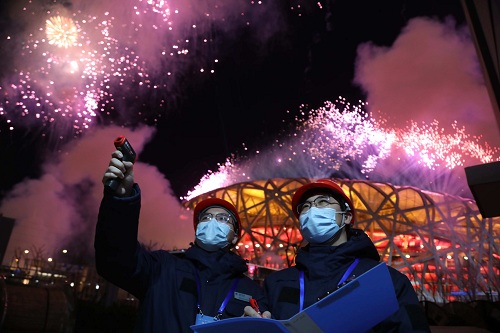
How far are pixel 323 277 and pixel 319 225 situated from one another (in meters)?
0.47

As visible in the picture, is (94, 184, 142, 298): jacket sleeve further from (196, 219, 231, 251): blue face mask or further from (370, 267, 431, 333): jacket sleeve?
(370, 267, 431, 333): jacket sleeve

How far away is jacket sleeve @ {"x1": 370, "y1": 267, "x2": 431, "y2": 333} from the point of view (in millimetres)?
1921

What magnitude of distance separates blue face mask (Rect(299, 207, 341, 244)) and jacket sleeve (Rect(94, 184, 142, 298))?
1197 mm

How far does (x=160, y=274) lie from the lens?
2768mm

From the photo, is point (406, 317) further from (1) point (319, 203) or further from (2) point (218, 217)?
(2) point (218, 217)

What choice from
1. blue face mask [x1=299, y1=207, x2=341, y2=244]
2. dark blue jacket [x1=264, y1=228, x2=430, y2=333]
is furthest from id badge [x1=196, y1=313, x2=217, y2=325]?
blue face mask [x1=299, y1=207, x2=341, y2=244]

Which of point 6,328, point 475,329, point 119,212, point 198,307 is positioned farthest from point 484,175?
point 6,328

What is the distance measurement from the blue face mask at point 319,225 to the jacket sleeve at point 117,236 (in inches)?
47.1

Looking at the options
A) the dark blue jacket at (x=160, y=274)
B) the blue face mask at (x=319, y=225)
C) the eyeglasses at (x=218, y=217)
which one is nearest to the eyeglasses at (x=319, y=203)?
the blue face mask at (x=319, y=225)

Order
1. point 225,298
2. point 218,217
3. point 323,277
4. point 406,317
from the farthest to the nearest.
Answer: point 218,217 < point 225,298 < point 323,277 < point 406,317

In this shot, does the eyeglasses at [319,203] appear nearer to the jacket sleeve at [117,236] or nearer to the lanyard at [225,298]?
Answer: the lanyard at [225,298]

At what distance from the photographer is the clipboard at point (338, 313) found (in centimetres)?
148

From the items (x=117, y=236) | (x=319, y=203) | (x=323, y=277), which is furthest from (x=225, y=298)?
(x=319, y=203)

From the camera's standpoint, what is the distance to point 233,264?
9.64 ft
